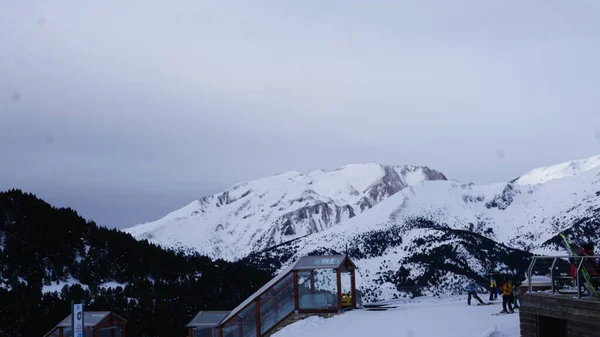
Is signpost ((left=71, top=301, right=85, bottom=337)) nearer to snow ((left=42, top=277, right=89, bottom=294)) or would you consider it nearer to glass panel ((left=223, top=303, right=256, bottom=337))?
glass panel ((left=223, top=303, right=256, bottom=337))

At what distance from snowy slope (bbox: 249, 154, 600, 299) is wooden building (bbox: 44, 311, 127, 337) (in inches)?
1896

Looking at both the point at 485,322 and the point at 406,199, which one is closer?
the point at 485,322

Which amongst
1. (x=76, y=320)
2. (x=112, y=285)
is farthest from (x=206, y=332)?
(x=112, y=285)

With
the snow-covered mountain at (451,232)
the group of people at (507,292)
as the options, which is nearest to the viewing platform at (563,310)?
the group of people at (507,292)

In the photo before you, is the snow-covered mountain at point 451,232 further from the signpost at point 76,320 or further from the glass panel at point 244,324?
the signpost at point 76,320

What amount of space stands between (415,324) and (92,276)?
3331cm

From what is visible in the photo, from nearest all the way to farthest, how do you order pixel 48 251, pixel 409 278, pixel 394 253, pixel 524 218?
pixel 48 251
pixel 409 278
pixel 394 253
pixel 524 218

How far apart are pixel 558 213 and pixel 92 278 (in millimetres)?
116204

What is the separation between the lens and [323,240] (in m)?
130

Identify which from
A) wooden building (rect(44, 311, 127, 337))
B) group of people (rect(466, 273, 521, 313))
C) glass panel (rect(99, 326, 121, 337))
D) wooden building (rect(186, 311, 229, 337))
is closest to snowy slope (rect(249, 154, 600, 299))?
group of people (rect(466, 273, 521, 313))

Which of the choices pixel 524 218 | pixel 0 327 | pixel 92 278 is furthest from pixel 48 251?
pixel 524 218

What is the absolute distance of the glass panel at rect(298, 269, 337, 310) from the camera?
2359cm

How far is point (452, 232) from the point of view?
11050cm

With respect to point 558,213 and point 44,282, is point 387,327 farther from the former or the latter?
point 558,213
